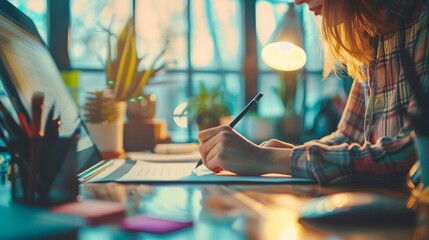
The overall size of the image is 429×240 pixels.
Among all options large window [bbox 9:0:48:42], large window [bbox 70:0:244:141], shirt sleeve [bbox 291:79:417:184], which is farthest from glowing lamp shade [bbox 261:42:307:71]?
large window [bbox 9:0:48:42]

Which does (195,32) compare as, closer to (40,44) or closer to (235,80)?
(235,80)

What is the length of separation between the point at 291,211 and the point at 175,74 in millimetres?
2125

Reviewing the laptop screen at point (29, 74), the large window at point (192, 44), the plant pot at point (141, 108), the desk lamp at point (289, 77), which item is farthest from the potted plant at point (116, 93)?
the desk lamp at point (289, 77)

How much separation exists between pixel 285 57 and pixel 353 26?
→ 2.51ft

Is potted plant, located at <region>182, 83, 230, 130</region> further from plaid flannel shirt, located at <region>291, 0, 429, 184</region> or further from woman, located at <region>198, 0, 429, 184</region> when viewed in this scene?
plaid flannel shirt, located at <region>291, 0, 429, 184</region>

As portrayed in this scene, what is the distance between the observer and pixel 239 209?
554 millimetres

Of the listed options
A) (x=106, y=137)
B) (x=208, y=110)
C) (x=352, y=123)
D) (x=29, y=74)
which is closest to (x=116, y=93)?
(x=106, y=137)

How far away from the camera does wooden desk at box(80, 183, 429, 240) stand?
426mm

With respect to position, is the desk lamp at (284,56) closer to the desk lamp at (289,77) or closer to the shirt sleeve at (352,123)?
the shirt sleeve at (352,123)

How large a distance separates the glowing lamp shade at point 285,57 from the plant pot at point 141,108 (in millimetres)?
536

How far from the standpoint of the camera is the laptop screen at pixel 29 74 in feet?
2.23

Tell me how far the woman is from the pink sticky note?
0.40m

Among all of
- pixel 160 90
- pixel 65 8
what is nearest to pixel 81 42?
pixel 65 8

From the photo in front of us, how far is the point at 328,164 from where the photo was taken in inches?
31.1
